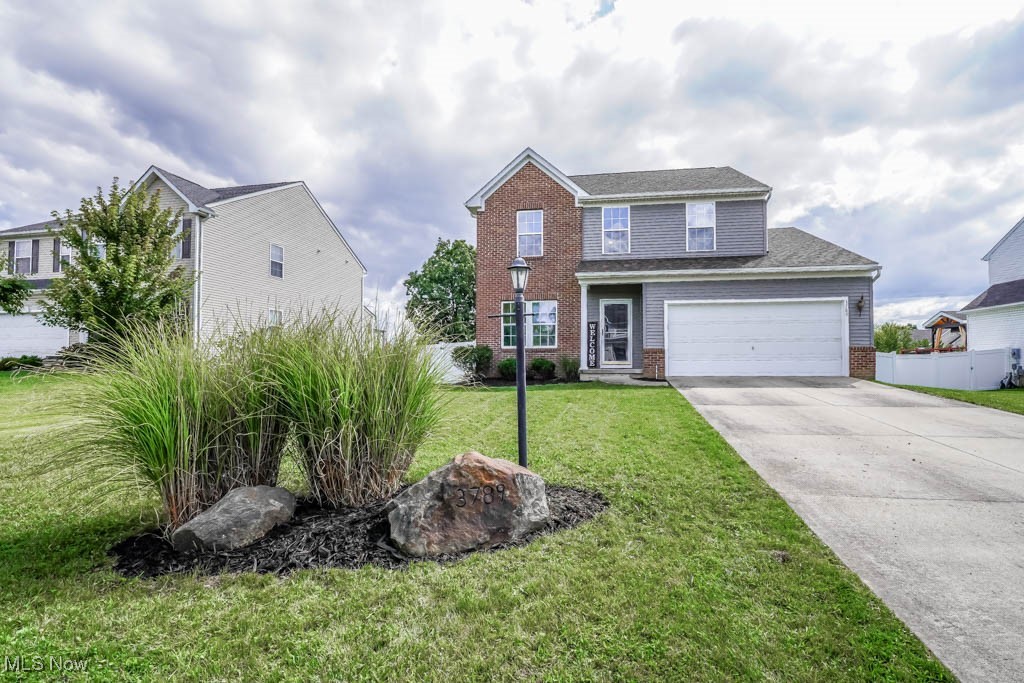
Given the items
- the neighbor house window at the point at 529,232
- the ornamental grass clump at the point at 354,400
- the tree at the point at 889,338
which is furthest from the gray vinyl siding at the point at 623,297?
the tree at the point at 889,338

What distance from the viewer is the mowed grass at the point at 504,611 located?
195 cm

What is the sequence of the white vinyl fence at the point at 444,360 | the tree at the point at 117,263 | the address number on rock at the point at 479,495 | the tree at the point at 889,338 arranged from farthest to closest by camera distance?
the tree at the point at 889,338 < the tree at the point at 117,263 < the white vinyl fence at the point at 444,360 < the address number on rock at the point at 479,495

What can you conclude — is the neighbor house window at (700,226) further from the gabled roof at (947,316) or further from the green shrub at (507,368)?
the gabled roof at (947,316)

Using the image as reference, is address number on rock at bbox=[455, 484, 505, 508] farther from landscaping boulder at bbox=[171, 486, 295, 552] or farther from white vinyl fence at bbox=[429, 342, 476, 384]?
landscaping boulder at bbox=[171, 486, 295, 552]

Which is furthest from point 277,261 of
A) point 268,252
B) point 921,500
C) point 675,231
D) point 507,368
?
point 921,500

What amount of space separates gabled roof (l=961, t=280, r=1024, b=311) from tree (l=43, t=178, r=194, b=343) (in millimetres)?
28061

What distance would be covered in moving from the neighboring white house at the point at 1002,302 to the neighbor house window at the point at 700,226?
12.7m

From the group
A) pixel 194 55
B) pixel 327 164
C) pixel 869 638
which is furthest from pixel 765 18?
pixel 327 164

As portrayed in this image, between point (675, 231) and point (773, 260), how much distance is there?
2978 millimetres

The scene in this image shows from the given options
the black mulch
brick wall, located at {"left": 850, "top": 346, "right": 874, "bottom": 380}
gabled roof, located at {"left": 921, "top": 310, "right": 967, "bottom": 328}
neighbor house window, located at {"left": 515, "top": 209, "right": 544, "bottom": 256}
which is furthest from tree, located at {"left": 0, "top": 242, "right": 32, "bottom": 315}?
gabled roof, located at {"left": 921, "top": 310, "right": 967, "bottom": 328}

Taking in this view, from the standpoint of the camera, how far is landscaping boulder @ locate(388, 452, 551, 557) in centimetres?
301

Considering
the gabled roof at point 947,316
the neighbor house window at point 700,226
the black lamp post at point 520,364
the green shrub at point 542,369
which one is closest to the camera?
the black lamp post at point 520,364

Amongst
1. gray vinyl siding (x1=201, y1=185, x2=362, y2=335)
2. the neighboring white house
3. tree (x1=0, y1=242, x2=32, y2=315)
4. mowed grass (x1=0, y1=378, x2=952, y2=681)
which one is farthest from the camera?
the neighboring white house

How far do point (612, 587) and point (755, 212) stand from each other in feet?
48.9
